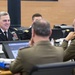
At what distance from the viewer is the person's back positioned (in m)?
2.31

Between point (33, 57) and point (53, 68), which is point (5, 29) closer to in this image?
point (33, 57)

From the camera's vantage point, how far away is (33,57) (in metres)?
2.31

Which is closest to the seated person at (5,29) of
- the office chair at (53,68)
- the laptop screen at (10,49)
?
the laptop screen at (10,49)

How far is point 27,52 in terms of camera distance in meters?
2.32

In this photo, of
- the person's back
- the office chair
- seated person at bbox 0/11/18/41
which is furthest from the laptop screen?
seated person at bbox 0/11/18/41

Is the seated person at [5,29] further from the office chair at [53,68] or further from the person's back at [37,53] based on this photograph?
the office chair at [53,68]

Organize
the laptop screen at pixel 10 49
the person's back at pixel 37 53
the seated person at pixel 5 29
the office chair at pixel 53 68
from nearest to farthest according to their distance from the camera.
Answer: the office chair at pixel 53 68 < the person's back at pixel 37 53 < the laptop screen at pixel 10 49 < the seated person at pixel 5 29

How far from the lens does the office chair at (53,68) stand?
6.17 ft

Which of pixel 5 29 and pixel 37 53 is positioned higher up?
pixel 37 53

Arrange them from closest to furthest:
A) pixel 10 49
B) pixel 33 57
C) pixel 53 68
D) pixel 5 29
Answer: pixel 53 68 → pixel 33 57 → pixel 10 49 → pixel 5 29

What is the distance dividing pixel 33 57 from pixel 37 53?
5cm

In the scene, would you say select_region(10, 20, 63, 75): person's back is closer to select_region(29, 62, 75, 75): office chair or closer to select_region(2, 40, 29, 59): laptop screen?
select_region(29, 62, 75, 75): office chair

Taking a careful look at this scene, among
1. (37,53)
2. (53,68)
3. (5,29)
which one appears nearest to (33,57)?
(37,53)

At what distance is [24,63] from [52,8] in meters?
9.06
